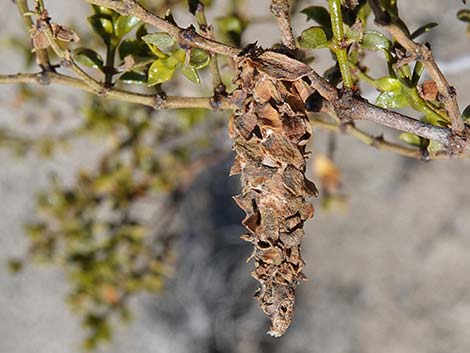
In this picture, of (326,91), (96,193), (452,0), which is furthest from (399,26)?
(452,0)

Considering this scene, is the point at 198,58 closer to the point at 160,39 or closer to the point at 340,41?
the point at 160,39

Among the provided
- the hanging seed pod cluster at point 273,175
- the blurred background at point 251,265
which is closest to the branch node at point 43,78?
the hanging seed pod cluster at point 273,175

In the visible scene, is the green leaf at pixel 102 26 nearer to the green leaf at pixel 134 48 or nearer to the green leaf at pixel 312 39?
the green leaf at pixel 134 48

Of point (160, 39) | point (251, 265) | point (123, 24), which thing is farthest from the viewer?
point (251, 265)

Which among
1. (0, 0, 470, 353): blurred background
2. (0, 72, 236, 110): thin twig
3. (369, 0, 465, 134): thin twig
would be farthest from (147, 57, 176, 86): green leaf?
(0, 0, 470, 353): blurred background

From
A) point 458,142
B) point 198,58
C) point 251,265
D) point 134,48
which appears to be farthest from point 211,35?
point 251,265

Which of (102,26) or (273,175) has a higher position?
(102,26)

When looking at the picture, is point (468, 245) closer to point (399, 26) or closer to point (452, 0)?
point (452, 0)
